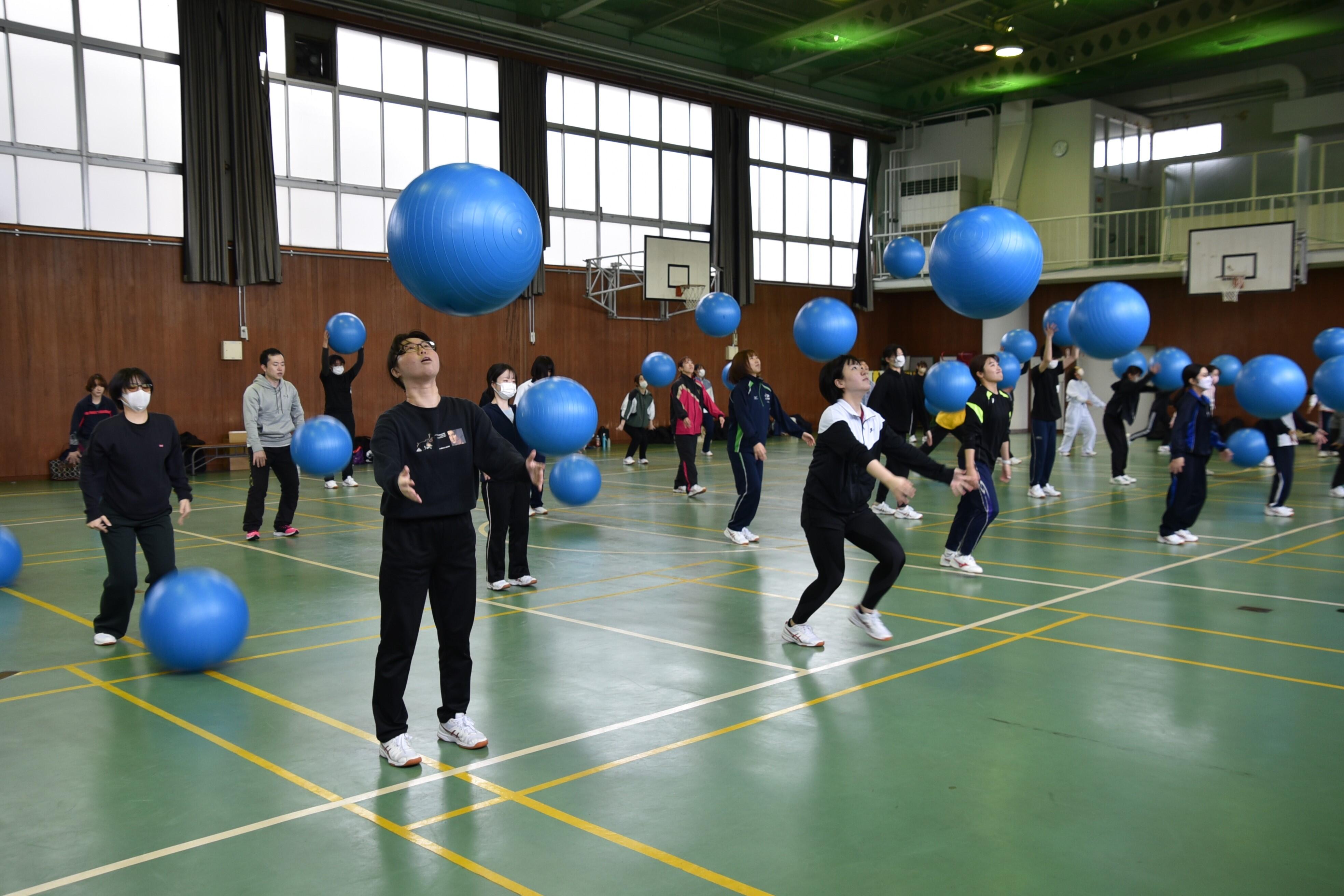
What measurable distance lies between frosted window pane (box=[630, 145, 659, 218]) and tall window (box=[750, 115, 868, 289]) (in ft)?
10.3

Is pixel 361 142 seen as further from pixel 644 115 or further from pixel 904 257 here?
pixel 904 257

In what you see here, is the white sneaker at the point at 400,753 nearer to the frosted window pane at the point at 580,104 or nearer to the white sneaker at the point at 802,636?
the white sneaker at the point at 802,636

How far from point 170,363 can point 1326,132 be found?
26.3 meters

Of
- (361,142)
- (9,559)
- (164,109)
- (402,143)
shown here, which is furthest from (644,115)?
(9,559)

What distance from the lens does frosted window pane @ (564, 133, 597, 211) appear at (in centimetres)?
2197

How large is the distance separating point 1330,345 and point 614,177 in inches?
582

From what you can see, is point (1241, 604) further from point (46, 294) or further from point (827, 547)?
point (46, 294)

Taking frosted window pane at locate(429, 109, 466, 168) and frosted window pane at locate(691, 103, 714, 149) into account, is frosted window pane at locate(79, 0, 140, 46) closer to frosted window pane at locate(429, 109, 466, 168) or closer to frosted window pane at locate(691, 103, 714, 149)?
frosted window pane at locate(429, 109, 466, 168)

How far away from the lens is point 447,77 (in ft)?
66.1

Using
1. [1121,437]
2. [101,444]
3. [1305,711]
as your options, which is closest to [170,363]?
[101,444]

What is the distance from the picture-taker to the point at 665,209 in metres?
23.9

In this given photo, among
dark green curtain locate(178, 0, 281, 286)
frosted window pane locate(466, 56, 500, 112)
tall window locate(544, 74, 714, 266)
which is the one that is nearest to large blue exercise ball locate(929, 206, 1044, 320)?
dark green curtain locate(178, 0, 281, 286)

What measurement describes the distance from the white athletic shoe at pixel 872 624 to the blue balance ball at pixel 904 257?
8021mm

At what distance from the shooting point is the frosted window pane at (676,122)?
938 inches
